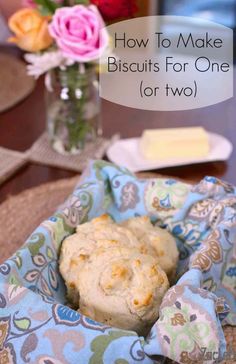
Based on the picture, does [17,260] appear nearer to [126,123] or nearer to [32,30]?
[32,30]

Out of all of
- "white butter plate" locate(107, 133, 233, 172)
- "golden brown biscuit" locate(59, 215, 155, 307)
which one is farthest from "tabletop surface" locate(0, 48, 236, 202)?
"golden brown biscuit" locate(59, 215, 155, 307)

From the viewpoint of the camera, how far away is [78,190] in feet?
2.68

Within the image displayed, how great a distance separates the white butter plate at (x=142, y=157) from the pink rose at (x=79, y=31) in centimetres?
21

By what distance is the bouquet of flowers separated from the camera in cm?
98

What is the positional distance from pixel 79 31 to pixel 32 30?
0.31ft

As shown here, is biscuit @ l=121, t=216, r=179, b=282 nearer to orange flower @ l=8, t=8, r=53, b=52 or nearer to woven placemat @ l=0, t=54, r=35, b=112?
orange flower @ l=8, t=8, r=53, b=52

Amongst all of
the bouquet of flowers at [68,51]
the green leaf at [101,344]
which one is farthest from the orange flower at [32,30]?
the green leaf at [101,344]

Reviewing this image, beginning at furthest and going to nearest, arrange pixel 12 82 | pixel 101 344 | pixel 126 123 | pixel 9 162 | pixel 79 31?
pixel 12 82
pixel 126 123
pixel 9 162
pixel 79 31
pixel 101 344

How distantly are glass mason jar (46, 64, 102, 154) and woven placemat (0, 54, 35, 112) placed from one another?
179mm

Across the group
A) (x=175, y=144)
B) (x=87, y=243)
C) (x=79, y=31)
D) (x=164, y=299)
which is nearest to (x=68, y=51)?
(x=79, y=31)

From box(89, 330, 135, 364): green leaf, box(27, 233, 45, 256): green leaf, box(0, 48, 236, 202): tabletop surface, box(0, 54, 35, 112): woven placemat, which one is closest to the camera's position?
box(89, 330, 135, 364): green leaf

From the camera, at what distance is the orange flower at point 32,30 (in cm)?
101

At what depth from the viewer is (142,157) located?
110 cm

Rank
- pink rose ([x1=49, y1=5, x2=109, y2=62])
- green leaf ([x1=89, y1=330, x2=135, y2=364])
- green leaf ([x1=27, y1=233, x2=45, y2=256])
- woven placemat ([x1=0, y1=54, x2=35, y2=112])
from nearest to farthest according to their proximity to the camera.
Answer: green leaf ([x1=89, y1=330, x2=135, y2=364])
green leaf ([x1=27, y1=233, x2=45, y2=256])
pink rose ([x1=49, y1=5, x2=109, y2=62])
woven placemat ([x1=0, y1=54, x2=35, y2=112])
